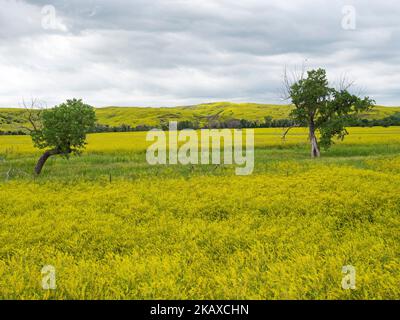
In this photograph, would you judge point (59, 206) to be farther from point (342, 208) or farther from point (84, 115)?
point (84, 115)

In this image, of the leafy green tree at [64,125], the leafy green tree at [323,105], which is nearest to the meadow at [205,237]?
the leafy green tree at [64,125]

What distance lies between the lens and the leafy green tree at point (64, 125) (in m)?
26.0

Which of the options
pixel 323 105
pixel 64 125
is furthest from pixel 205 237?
pixel 323 105

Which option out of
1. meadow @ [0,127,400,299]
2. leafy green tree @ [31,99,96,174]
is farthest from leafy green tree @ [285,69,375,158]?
leafy green tree @ [31,99,96,174]

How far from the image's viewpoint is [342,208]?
1299 cm

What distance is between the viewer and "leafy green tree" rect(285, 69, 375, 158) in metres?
35.7

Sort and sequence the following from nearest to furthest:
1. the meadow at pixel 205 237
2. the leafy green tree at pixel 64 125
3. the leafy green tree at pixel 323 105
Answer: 1. the meadow at pixel 205 237
2. the leafy green tree at pixel 64 125
3. the leafy green tree at pixel 323 105

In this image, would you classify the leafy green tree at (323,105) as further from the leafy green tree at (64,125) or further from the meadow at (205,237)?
the leafy green tree at (64,125)

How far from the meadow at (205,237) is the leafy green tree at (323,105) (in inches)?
631

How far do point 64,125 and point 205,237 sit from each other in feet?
64.5

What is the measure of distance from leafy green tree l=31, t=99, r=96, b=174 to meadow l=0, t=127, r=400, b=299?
6234 mm

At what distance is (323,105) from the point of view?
122 feet
